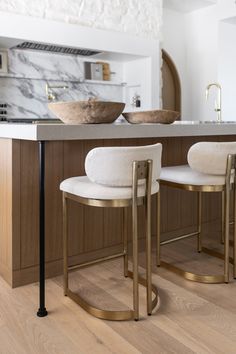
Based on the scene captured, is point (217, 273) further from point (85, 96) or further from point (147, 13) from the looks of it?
point (147, 13)

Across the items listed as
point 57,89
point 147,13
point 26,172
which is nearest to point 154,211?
point 26,172

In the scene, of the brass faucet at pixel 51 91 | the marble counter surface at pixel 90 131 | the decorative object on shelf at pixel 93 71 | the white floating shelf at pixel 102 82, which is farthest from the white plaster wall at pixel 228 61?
the marble counter surface at pixel 90 131

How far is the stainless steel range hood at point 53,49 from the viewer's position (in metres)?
4.81

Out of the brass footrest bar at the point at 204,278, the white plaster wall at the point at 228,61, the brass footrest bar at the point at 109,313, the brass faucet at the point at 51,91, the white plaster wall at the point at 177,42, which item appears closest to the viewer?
the brass footrest bar at the point at 109,313

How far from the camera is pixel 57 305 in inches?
81.6

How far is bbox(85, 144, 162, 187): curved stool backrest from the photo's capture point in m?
1.80

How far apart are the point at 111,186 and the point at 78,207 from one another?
0.71 metres

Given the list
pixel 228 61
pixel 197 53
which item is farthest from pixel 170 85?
pixel 228 61

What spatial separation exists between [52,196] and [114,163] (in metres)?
0.73

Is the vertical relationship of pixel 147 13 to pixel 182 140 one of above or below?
above

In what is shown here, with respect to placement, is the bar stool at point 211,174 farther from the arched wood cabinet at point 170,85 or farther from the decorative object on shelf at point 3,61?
the arched wood cabinet at point 170,85

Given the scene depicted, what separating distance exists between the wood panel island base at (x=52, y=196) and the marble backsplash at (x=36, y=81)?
286cm

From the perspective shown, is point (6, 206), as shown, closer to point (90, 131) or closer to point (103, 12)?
point (90, 131)

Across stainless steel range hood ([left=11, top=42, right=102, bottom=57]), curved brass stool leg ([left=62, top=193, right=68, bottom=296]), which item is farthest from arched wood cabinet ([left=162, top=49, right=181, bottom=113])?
curved brass stool leg ([left=62, top=193, right=68, bottom=296])
